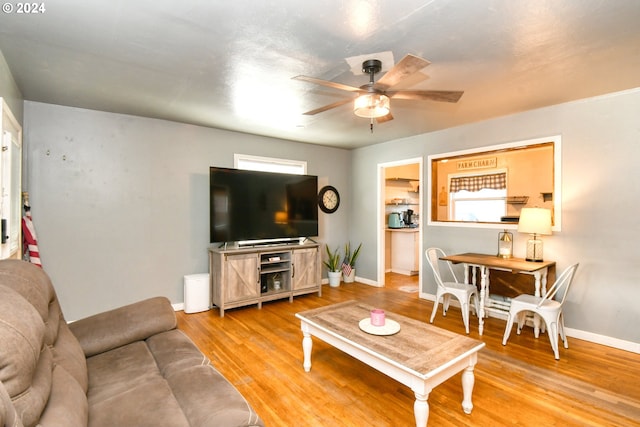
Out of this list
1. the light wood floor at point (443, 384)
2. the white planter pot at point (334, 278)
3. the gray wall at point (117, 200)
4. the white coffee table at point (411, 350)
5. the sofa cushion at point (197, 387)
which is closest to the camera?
the sofa cushion at point (197, 387)

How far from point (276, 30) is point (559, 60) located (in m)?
2.14

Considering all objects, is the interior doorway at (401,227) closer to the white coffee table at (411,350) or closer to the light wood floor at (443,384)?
the light wood floor at (443,384)

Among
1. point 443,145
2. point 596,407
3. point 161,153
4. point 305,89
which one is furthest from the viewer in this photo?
point 443,145

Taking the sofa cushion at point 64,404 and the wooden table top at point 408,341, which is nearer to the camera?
the sofa cushion at point 64,404

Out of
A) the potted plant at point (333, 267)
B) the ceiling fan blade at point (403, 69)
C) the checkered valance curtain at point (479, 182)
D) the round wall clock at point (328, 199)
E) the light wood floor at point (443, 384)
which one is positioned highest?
the ceiling fan blade at point (403, 69)

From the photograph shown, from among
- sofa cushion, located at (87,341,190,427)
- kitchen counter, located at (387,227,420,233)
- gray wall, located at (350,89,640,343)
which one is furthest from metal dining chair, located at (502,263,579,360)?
kitchen counter, located at (387,227,420,233)

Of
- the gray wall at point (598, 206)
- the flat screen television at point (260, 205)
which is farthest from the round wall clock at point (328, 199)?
the gray wall at point (598, 206)

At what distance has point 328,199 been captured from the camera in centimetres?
572

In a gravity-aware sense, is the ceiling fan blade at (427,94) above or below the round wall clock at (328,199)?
above

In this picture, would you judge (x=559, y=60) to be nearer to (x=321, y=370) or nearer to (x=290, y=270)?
(x=321, y=370)

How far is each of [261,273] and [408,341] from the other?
2681mm

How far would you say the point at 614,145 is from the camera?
314 cm

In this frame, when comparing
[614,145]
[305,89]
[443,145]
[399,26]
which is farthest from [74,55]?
[614,145]

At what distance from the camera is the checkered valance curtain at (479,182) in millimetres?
5863
